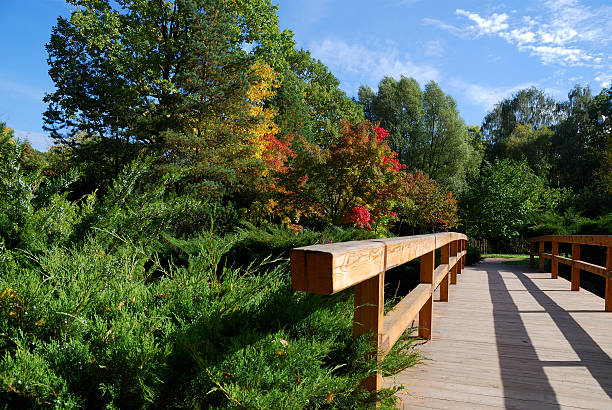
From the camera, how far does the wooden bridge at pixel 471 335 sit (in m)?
1.53

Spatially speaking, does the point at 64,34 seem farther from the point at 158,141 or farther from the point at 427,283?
the point at 427,283

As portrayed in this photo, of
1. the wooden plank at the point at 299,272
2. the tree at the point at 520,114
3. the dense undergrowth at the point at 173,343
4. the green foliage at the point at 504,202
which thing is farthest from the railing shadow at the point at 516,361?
the tree at the point at 520,114

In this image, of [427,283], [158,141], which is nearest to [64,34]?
[158,141]

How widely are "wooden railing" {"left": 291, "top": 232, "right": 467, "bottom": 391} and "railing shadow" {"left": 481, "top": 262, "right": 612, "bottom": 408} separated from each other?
2.47ft

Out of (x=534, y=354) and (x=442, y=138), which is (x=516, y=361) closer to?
(x=534, y=354)

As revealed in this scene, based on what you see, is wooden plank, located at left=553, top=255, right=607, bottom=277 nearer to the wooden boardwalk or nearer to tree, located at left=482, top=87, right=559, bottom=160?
the wooden boardwalk

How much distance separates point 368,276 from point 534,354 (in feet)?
7.99

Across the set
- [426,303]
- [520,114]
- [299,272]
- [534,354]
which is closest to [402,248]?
[299,272]

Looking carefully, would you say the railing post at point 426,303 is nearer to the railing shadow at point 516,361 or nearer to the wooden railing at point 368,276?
the wooden railing at point 368,276

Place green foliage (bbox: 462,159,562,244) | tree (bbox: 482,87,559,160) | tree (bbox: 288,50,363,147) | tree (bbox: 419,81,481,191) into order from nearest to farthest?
1. green foliage (bbox: 462,159,562,244)
2. tree (bbox: 288,50,363,147)
3. tree (bbox: 419,81,481,191)
4. tree (bbox: 482,87,559,160)

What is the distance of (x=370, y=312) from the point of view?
1.87 meters

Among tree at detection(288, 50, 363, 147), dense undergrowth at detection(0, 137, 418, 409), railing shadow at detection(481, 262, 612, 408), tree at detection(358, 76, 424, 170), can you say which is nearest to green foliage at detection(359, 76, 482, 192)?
tree at detection(358, 76, 424, 170)

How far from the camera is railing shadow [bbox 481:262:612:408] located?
2.55 metres

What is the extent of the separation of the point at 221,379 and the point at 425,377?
1.77m
